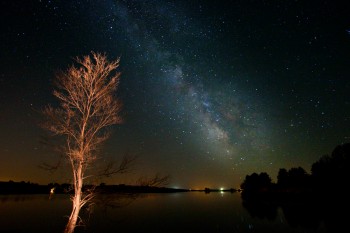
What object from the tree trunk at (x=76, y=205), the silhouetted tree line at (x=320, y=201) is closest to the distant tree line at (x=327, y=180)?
the silhouetted tree line at (x=320, y=201)

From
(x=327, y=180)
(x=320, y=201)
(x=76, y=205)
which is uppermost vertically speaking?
(x=327, y=180)

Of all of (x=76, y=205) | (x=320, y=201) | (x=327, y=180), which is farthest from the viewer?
(x=327, y=180)

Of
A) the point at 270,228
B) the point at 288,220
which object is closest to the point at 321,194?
the point at 288,220

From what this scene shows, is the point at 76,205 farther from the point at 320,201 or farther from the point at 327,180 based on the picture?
the point at 327,180

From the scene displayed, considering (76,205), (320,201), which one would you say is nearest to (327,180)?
(320,201)

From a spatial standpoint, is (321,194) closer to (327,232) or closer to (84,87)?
(327,232)

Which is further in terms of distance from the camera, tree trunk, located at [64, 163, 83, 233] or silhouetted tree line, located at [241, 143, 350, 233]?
silhouetted tree line, located at [241, 143, 350, 233]

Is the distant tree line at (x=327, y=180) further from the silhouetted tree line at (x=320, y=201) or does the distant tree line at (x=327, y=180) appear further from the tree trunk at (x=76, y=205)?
the tree trunk at (x=76, y=205)

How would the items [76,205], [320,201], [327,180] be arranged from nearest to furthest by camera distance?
[76,205], [320,201], [327,180]

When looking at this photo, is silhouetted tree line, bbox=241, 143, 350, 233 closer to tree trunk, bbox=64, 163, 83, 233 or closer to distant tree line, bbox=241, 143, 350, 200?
distant tree line, bbox=241, 143, 350, 200

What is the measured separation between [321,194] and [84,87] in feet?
193

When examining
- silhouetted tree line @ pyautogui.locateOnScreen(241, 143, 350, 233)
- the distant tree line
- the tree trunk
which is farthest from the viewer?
the distant tree line

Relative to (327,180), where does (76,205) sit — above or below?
below

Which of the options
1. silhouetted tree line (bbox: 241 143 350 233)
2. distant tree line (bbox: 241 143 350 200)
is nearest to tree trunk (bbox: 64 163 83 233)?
silhouetted tree line (bbox: 241 143 350 233)
